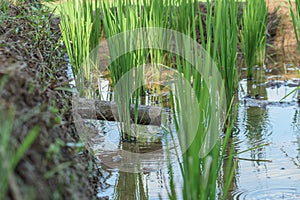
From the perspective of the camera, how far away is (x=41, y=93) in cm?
177

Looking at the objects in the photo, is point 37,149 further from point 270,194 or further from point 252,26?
point 252,26

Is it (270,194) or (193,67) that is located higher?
(193,67)

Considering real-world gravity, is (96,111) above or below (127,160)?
above

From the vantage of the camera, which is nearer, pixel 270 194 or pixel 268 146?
pixel 270 194

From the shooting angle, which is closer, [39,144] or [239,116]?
[39,144]

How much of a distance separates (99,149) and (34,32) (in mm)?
801

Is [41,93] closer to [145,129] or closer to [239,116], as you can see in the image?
[145,129]

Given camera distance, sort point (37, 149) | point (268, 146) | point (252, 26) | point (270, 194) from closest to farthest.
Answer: point (37, 149), point (270, 194), point (268, 146), point (252, 26)

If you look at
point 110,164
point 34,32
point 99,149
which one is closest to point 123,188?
point 110,164

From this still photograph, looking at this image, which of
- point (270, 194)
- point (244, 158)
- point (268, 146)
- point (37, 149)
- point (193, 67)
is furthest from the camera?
point (268, 146)

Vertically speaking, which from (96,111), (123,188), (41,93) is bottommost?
(123,188)

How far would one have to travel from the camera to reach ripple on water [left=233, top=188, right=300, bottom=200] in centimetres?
256

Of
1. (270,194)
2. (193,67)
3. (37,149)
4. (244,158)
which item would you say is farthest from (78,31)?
(37,149)

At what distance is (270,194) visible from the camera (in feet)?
8.53
